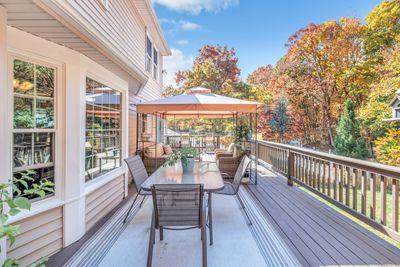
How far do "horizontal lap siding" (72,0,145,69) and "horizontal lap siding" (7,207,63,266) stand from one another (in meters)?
2.97

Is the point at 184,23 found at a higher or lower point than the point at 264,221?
higher

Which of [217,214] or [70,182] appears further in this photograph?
[217,214]

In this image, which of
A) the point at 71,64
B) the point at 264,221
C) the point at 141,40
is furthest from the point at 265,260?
the point at 141,40

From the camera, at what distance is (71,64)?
2938mm

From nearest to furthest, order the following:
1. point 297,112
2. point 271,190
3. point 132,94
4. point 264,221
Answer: point 264,221 < point 271,190 < point 132,94 < point 297,112

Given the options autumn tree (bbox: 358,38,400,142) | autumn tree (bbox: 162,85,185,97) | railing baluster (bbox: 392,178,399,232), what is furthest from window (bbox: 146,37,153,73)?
autumn tree (bbox: 162,85,185,97)

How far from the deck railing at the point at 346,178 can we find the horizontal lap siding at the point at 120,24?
480 cm

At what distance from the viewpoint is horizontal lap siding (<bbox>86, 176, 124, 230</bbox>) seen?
3.37 m

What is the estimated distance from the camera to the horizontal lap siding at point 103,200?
337 centimetres

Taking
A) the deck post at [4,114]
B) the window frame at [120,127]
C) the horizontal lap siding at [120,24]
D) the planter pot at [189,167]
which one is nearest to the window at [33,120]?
the deck post at [4,114]

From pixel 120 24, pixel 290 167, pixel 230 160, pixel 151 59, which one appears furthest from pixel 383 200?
pixel 151 59

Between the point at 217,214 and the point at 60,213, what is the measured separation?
7.79ft

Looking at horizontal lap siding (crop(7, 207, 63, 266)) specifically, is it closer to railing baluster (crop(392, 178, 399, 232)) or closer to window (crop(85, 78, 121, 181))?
window (crop(85, 78, 121, 181))

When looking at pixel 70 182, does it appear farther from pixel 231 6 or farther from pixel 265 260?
pixel 231 6
